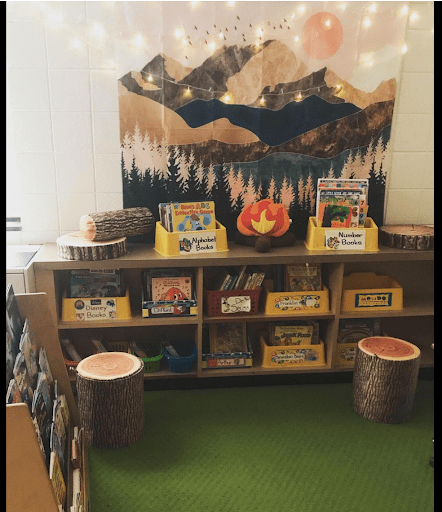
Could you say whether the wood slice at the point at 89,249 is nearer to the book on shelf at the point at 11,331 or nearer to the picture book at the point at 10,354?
the book on shelf at the point at 11,331

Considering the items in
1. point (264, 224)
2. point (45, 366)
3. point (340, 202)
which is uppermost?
point (340, 202)

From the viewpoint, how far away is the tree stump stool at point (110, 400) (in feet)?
7.30

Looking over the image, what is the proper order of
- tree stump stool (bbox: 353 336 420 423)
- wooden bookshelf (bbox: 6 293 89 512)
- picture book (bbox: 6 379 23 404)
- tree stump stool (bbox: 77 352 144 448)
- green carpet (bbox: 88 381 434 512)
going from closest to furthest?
wooden bookshelf (bbox: 6 293 89 512)
picture book (bbox: 6 379 23 404)
green carpet (bbox: 88 381 434 512)
tree stump stool (bbox: 77 352 144 448)
tree stump stool (bbox: 353 336 420 423)

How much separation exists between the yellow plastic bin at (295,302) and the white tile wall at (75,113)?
79 cm

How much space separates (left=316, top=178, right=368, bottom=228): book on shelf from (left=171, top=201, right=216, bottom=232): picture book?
2.04 ft

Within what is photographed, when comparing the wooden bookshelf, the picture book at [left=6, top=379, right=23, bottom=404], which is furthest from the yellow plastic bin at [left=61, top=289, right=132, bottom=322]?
the wooden bookshelf

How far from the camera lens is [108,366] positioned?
235cm

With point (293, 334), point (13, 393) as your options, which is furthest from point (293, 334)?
point (13, 393)

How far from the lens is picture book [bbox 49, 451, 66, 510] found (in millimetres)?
1488

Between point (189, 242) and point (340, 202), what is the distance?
2.93ft

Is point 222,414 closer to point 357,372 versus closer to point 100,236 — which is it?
point 357,372

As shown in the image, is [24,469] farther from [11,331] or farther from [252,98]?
[252,98]

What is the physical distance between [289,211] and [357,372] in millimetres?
1005

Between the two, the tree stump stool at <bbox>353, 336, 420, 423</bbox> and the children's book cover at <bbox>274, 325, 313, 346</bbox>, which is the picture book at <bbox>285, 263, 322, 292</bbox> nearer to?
the children's book cover at <bbox>274, 325, 313, 346</bbox>
